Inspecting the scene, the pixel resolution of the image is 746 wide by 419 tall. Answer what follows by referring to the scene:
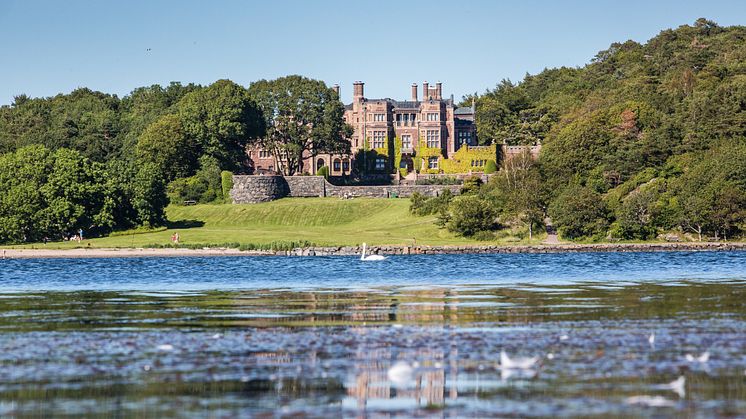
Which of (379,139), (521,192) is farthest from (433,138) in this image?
(521,192)

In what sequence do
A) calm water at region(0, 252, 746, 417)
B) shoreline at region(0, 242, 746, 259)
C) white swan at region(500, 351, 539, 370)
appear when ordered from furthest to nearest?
shoreline at region(0, 242, 746, 259) → white swan at region(500, 351, 539, 370) → calm water at region(0, 252, 746, 417)

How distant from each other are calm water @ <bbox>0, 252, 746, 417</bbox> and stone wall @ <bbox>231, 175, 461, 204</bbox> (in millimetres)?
83899

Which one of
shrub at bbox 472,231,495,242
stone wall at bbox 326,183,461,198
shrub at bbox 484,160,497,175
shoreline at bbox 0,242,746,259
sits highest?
shrub at bbox 484,160,497,175

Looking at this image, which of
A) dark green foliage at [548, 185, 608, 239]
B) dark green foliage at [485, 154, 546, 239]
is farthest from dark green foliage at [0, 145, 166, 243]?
dark green foliage at [548, 185, 608, 239]

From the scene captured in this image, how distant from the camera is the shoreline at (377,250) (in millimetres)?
87875

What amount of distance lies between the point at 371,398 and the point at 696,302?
65.4ft

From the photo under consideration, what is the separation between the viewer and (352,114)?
163 meters

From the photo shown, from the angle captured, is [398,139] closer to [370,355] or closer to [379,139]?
[379,139]

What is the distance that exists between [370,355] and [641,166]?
8942cm

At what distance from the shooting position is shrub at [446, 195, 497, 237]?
327 ft

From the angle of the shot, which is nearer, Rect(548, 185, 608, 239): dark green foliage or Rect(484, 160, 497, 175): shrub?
Rect(548, 185, 608, 239): dark green foliage

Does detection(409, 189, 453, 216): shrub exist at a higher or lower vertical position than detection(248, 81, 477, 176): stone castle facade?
lower

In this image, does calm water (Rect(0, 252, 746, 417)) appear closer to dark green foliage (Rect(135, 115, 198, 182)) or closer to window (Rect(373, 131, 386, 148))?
dark green foliage (Rect(135, 115, 198, 182))

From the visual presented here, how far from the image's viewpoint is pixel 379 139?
159 meters
